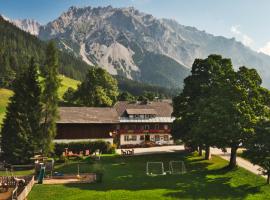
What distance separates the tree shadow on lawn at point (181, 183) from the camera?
36.8m

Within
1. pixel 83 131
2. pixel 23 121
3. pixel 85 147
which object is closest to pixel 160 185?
pixel 23 121

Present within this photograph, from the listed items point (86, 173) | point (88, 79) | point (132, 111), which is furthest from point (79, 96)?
point (86, 173)

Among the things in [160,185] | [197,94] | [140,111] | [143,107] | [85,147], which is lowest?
[160,185]

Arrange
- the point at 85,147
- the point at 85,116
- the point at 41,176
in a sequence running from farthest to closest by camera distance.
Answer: the point at 85,116, the point at 85,147, the point at 41,176

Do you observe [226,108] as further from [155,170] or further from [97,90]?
[97,90]

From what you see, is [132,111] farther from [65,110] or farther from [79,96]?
[79,96]

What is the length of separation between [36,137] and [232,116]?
30.0 metres

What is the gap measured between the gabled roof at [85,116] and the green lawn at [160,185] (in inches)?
586

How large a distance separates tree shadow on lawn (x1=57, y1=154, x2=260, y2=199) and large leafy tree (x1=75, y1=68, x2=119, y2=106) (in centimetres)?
5405

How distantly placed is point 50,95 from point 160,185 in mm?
26695

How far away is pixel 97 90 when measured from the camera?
106m

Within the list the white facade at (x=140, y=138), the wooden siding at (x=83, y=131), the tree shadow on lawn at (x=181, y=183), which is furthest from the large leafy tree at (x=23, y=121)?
the white facade at (x=140, y=138)

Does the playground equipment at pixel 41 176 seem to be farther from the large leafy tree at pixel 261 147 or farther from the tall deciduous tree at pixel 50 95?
the large leafy tree at pixel 261 147

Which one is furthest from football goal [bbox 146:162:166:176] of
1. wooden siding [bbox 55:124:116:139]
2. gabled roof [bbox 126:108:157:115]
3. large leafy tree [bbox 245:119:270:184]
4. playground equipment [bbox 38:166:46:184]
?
gabled roof [bbox 126:108:157:115]
